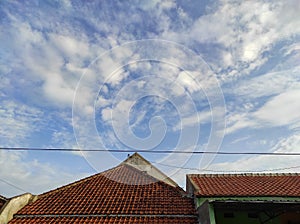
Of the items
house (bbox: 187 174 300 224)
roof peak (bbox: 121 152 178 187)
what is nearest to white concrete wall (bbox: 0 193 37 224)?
roof peak (bbox: 121 152 178 187)

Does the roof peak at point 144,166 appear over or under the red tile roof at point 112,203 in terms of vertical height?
over

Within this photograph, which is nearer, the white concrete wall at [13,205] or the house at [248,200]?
the house at [248,200]

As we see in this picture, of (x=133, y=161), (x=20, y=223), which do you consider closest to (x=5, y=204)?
(x=20, y=223)

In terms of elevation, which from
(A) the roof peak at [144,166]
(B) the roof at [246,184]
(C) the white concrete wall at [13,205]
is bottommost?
(C) the white concrete wall at [13,205]

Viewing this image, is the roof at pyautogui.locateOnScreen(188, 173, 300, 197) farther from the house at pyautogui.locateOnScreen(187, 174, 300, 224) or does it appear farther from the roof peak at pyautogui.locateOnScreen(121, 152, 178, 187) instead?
the roof peak at pyautogui.locateOnScreen(121, 152, 178, 187)

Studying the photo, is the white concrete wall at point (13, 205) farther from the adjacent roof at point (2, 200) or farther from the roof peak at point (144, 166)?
the roof peak at point (144, 166)

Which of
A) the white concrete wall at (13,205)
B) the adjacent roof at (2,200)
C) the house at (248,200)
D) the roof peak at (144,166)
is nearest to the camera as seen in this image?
the house at (248,200)

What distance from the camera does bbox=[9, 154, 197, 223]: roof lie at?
10.0 meters

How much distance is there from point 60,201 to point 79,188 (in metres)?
1.39

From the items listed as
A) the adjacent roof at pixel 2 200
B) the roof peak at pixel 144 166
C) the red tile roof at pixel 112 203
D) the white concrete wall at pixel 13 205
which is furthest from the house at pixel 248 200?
the adjacent roof at pixel 2 200

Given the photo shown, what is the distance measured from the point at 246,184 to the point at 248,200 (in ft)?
9.92

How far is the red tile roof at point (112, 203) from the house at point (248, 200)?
1021 mm

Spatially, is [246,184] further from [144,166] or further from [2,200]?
[2,200]

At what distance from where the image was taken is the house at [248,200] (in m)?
8.36
